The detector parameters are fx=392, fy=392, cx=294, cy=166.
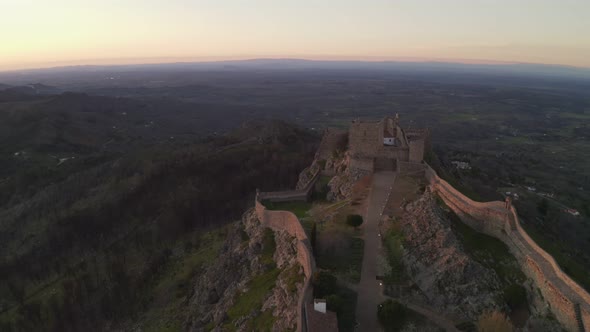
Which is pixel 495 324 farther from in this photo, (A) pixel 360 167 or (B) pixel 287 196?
(B) pixel 287 196

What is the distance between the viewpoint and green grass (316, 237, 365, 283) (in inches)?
1040

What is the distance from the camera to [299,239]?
101ft

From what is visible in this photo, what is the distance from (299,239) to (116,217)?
2444 inches

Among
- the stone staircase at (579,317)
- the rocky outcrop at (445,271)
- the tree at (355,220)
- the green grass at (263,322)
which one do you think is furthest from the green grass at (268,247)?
the stone staircase at (579,317)

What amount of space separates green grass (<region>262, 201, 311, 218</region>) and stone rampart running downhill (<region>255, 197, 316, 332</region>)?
1.20 metres

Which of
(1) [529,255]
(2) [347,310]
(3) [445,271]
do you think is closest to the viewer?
(2) [347,310]

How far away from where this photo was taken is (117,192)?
88188mm

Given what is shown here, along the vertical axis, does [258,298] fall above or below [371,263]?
below

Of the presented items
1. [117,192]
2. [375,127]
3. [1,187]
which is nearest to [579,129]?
[375,127]

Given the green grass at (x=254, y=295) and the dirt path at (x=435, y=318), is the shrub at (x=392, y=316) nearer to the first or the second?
the dirt path at (x=435, y=318)

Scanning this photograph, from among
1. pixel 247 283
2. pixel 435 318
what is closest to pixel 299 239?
pixel 247 283

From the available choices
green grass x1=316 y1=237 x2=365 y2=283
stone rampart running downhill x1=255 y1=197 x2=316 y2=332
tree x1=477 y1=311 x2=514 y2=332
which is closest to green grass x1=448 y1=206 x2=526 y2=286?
tree x1=477 y1=311 x2=514 y2=332

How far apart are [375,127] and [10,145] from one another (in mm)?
137329

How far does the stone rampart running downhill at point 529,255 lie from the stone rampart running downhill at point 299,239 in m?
12.7
